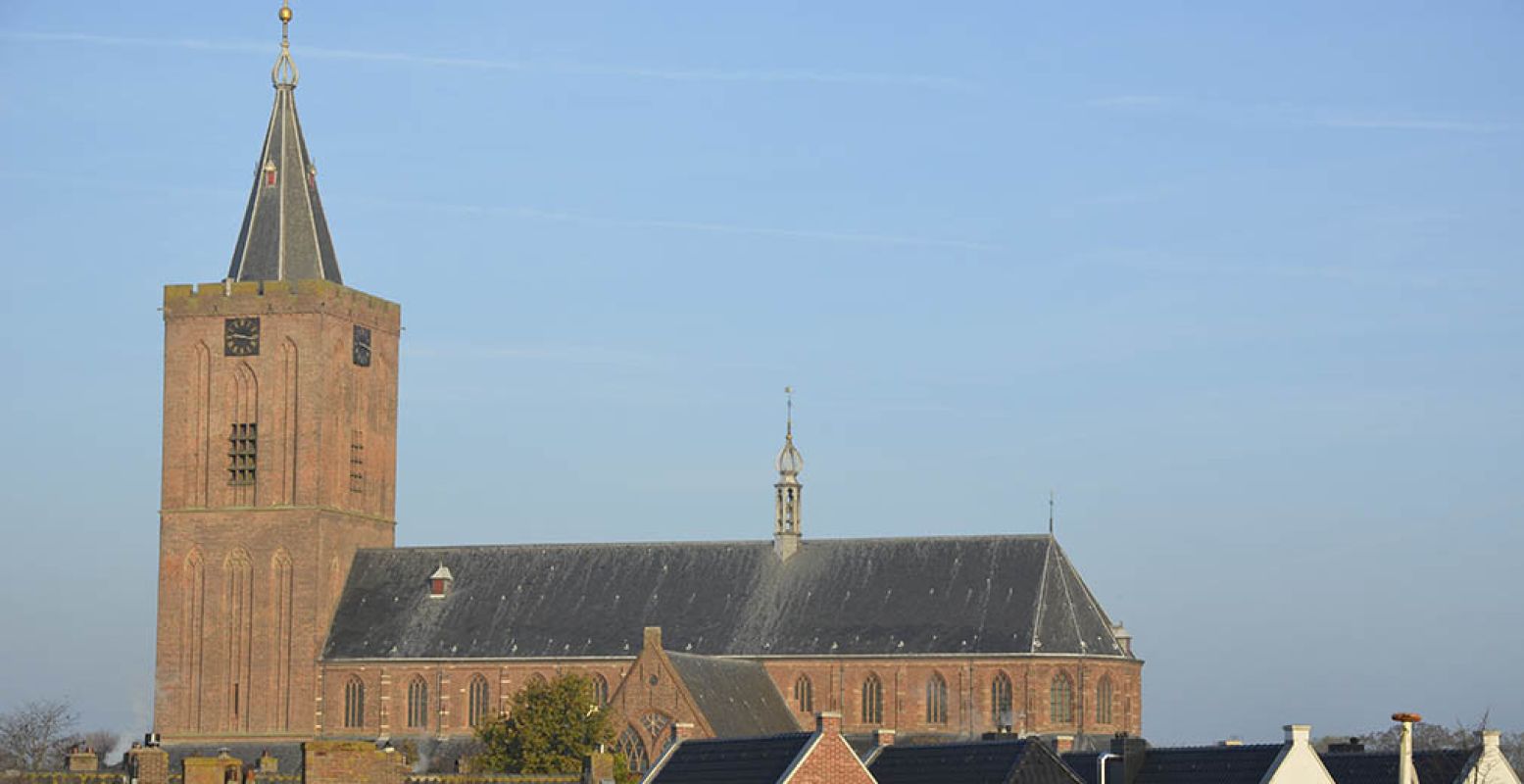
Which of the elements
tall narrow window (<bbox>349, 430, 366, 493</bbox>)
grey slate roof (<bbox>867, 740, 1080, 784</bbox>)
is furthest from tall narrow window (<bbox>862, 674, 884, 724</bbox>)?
grey slate roof (<bbox>867, 740, 1080, 784</bbox>)

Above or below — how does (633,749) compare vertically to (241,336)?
below

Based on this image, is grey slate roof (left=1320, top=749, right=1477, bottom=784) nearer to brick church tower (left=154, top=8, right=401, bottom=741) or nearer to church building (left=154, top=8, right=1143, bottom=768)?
church building (left=154, top=8, right=1143, bottom=768)

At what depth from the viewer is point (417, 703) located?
113562mm

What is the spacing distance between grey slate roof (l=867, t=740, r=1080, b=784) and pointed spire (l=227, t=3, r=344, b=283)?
57449mm

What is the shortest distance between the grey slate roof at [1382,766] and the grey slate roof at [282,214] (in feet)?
201

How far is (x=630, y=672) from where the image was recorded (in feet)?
340

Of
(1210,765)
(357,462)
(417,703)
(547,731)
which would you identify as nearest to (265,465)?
(357,462)

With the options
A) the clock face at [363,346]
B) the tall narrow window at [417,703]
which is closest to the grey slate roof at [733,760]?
the tall narrow window at [417,703]

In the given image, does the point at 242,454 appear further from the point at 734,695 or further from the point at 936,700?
the point at 936,700

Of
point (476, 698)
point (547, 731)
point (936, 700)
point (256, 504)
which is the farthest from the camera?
point (256, 504)

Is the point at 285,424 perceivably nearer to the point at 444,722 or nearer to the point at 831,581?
the point at 444,722

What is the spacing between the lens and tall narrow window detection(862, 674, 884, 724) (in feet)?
358

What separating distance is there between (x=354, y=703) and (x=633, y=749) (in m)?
15.9

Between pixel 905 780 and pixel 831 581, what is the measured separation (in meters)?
47.6
